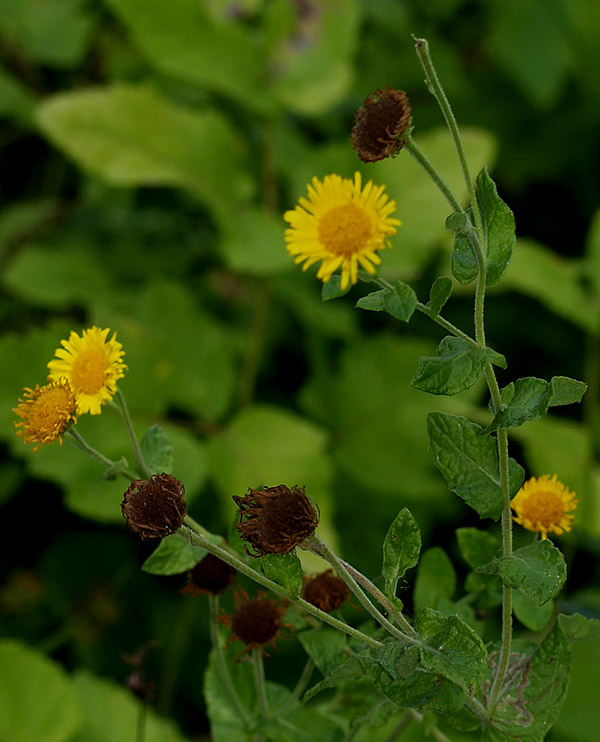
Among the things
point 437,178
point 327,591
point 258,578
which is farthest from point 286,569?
point 437,178

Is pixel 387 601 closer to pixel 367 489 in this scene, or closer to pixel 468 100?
pixel 367 489

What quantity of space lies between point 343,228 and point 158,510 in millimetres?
202

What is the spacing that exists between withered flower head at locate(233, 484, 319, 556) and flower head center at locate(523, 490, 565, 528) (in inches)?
6.8

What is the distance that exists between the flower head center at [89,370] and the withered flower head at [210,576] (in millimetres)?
150

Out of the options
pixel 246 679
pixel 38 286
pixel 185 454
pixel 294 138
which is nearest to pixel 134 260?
pixel 38 286

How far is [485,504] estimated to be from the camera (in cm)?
54

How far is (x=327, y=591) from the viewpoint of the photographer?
2.11 ft

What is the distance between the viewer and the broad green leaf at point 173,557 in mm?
586

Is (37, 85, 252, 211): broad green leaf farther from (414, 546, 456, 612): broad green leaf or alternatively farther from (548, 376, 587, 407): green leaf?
(548, 376, 587, 407): green leaf

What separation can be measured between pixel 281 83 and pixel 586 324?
2.17 ft

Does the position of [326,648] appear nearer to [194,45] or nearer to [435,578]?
[435,578]

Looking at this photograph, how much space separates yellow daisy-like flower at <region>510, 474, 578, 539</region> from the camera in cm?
59

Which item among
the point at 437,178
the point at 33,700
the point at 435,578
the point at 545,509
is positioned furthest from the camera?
the point at 33,700

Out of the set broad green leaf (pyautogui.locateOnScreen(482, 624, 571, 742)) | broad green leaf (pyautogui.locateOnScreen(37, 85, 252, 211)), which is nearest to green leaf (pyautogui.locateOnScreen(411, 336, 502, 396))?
broad green leaf (pyautogui.locateOnScreen(482, 624, 571, 742))
